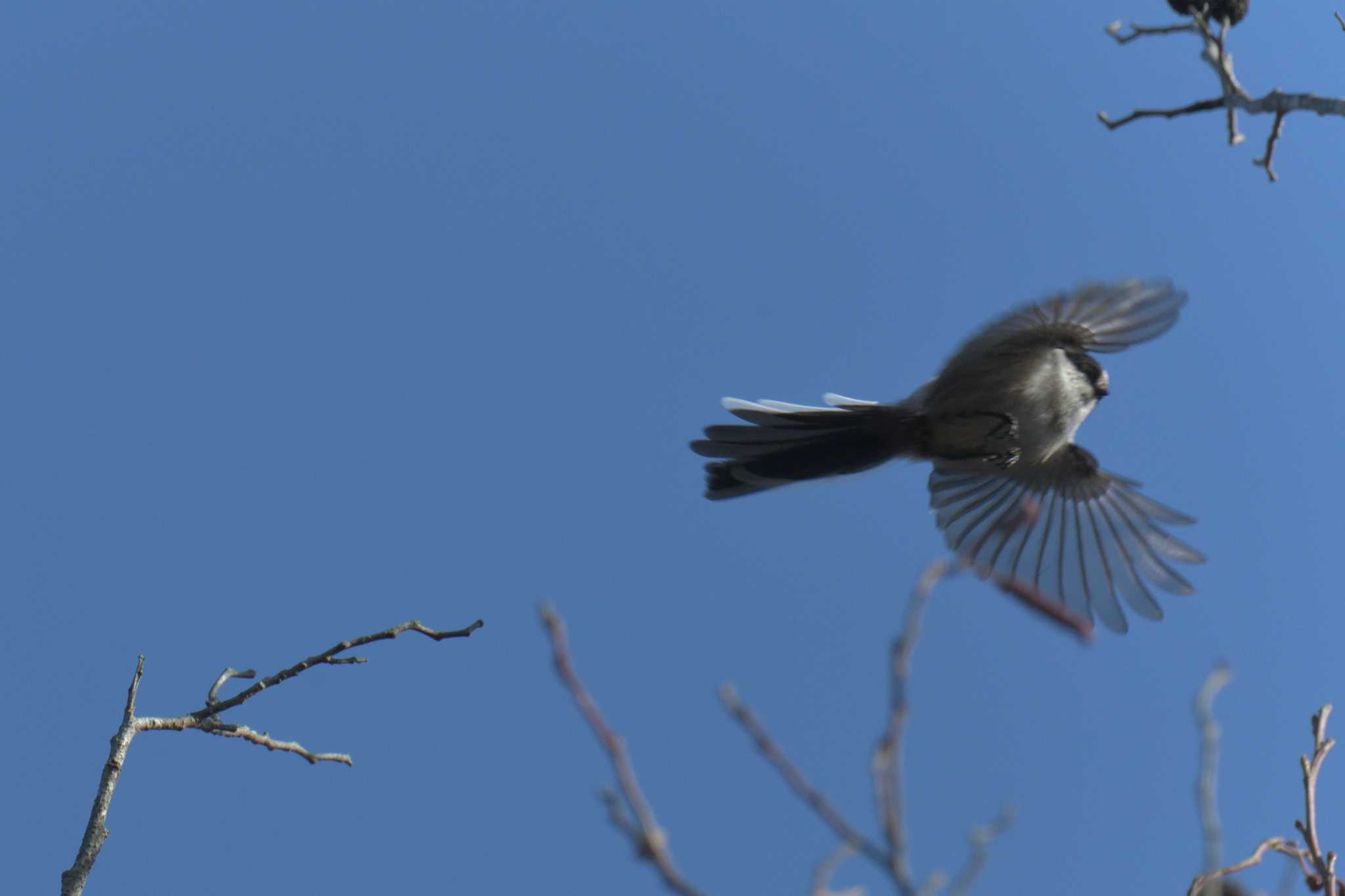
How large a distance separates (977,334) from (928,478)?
832 millimetres

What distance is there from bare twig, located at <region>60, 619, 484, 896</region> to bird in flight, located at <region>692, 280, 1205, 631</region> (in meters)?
2.14

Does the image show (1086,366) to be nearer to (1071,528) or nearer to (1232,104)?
(1071,528)

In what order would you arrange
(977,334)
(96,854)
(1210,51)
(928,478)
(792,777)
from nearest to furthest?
(792,777) < (96,854) < (1210,51) < (977,334) < (928,478)

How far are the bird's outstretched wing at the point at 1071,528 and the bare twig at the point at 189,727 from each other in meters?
2.58

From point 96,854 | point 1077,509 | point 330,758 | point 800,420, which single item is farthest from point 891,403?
point 96,854

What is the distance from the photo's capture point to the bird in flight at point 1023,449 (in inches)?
145

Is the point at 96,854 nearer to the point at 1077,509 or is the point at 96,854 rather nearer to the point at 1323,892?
the point at 1323,892

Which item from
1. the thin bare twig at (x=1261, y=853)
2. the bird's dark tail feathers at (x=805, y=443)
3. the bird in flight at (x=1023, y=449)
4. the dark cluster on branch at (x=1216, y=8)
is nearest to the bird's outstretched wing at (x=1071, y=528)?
the bird in flight at (x=1023, y=449)

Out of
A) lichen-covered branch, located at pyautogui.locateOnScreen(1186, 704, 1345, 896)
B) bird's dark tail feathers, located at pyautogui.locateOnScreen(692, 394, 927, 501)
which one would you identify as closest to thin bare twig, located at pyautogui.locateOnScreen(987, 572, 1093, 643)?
lichen-covered branch, located at pyautogui.locateOnScreen(1186, 704, 1345, 896)

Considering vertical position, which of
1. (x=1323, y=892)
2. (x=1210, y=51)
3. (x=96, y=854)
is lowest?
(x=1323, y=892)

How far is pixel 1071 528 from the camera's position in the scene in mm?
4375

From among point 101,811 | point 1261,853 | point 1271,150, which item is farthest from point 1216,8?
point 101,811

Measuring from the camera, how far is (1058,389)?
367 centimetres

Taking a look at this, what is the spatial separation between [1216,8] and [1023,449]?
1.53 m
